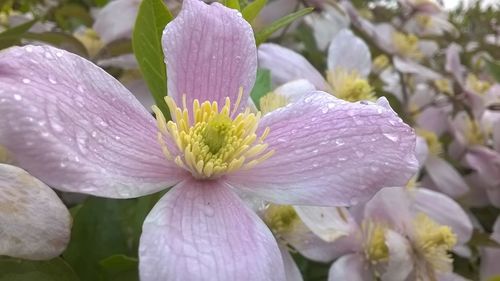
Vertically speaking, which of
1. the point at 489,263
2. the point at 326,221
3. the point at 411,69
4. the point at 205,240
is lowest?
the point at 489,263

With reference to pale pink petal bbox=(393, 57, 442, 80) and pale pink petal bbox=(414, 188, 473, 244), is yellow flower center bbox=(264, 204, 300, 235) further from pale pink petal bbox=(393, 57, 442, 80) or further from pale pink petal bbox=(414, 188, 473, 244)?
pale pink petal bbox=(393, 57, 442, 80)

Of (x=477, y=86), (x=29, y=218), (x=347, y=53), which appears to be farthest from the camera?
(x=477, y=86)

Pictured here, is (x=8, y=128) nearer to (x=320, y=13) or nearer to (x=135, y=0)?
(x=135, y=0)

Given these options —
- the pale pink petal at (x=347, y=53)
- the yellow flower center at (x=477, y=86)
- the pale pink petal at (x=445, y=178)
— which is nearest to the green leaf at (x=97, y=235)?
the pale pink petal at (x=347, y=53)

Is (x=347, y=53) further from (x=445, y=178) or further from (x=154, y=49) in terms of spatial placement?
(x=154, y=49)

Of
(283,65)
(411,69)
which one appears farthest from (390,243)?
(411,69)

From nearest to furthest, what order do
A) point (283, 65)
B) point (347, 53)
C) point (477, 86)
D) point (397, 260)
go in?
1. point (397, 260)
2. point (283, 65)
3. point (347, 53)
4. point (477, 86)

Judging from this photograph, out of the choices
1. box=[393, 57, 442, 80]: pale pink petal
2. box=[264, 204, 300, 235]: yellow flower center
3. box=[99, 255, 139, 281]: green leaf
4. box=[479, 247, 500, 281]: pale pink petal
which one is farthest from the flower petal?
box=[393, 57, 442, 80]: pale pink petal

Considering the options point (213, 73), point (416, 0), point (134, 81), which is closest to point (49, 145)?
point (213, 73)
